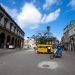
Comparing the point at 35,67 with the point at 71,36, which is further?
the point at 71,36

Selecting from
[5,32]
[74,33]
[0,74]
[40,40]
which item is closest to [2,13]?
[5,32]

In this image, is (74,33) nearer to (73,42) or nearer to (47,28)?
(73,42)

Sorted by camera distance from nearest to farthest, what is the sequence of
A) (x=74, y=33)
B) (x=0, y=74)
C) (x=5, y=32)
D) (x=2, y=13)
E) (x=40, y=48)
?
(x=0, y=74) < (x=40, y=48) < (x=2, y=13) < (x=5, y=32) < (x=74, y=33)

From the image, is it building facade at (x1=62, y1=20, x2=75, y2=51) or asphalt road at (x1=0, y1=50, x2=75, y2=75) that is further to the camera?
building facade at (x1=62, y1=20, x2=75, y2=51)

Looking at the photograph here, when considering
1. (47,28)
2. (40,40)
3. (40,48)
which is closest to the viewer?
(40,48)

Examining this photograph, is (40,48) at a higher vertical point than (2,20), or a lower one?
lower

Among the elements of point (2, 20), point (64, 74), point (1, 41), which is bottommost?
point (64, 74)

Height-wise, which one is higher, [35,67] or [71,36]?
[71,36]

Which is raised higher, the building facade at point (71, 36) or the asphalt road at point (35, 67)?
the building facade at point (71, 36)

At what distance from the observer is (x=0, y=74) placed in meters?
10.2

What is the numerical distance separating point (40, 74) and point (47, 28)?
99.2 m

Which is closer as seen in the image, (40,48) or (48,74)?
(48,74)

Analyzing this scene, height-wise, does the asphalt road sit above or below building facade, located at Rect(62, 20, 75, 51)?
below

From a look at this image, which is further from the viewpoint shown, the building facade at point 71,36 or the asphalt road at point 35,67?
the building facade at point 71,36
